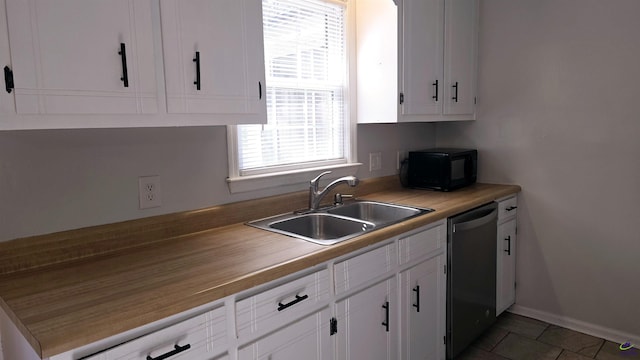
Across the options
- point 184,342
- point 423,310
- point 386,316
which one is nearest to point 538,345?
point 423,310

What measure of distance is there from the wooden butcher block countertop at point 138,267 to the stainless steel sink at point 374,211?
0.76 feet

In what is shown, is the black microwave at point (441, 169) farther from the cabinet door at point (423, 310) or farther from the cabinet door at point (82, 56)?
the cabinet door at point (82, 56)

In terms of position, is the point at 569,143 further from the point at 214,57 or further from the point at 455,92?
the point at 214,57

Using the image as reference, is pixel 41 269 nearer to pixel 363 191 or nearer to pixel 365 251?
pixel 365 251

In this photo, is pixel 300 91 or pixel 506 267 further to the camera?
pixel 506 267

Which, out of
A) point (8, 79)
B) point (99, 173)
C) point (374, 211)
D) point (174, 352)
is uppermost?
point (8, 79)

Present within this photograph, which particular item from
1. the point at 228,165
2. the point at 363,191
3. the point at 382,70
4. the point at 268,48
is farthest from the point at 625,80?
the point at 228,165

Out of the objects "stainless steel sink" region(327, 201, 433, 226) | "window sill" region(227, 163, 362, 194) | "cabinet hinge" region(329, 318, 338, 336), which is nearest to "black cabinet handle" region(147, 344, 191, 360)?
"cabinet hinge" region(329, 318, 338, 336)

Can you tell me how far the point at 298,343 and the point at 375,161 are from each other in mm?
1498

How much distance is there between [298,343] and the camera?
149cm

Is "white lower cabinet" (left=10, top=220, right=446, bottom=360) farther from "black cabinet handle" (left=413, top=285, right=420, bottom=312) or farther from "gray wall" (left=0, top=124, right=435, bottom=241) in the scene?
"gray wall" (left=0, top=124, right=435, bottom=241)

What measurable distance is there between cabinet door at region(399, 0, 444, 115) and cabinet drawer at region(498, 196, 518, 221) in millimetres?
716

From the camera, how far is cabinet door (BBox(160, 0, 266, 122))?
1407 mm

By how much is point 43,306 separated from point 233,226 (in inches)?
35.1
